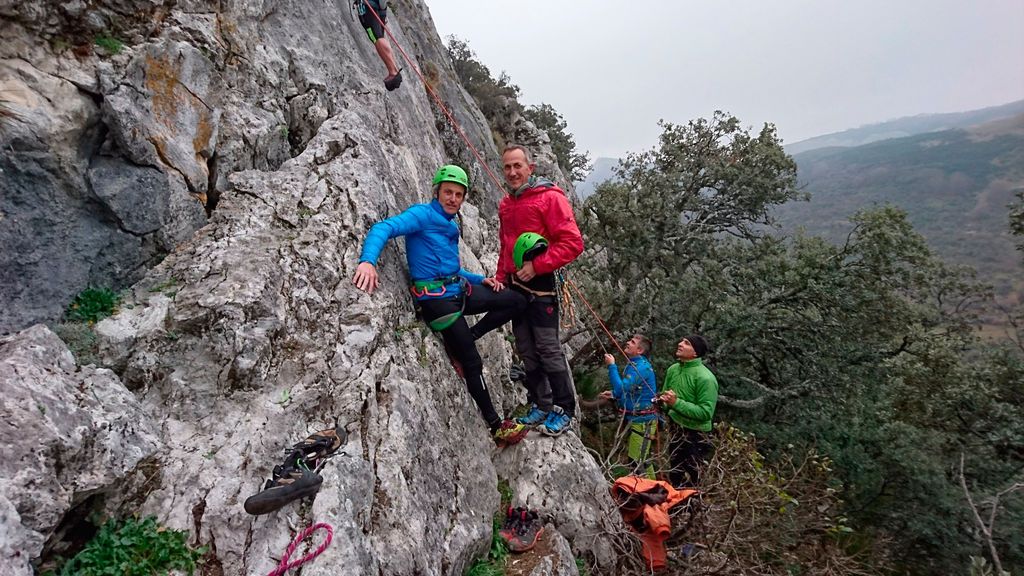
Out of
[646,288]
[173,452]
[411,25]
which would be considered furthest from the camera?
[411,25]

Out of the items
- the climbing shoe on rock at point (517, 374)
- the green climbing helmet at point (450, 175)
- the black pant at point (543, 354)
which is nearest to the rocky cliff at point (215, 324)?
the black pant at point (543, 354)

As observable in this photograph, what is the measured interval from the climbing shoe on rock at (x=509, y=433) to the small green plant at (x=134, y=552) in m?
3.41

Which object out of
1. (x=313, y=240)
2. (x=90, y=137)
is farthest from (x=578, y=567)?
(x=90, y=137)

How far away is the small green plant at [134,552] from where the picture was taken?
267 centimetres

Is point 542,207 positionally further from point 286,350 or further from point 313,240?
point 286,350

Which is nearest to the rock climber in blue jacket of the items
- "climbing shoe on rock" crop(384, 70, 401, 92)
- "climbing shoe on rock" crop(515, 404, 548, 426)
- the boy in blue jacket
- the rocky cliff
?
the rocky cliff

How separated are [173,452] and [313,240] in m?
2.11

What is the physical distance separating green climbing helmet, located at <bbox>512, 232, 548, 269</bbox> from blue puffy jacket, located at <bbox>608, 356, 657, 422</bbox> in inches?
113

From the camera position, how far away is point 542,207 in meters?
5.38

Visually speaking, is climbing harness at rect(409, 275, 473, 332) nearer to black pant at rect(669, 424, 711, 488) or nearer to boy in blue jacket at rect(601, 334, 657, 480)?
boy in blue jacket at rect(601, 334, 657, 480)

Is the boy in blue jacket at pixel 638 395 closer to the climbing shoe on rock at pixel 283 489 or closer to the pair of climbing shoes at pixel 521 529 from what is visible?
the pair of climbing shoes at pixel 521 529

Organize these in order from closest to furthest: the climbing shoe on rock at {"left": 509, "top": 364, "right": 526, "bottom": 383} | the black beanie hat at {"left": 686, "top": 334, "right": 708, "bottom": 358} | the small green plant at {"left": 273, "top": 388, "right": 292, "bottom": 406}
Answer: the small green plant at {"left": 273, "top": 388, "right": 292, "bottom": 406}, the black beanie hat at {"left": 686, "top": 334, "right": 708, "bottom": 358}, the climbing shoe on rock at {"left": 509, "top": 364, "right": 526, "bottom": 383}

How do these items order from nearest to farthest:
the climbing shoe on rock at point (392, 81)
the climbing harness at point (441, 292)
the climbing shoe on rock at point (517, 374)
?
1. the climbing harness at point (441, 292)
2. the climbing shoe on rock at point (517, 374)
3. the climbing shoe on rock at point (392, 81)

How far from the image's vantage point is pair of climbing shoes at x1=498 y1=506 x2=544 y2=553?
197 inches
